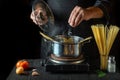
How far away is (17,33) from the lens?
117 inches

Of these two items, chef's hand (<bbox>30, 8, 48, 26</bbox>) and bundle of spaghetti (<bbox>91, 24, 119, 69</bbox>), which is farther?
chef's hand (<bbox>30, 8, 48, 26</bbox>)

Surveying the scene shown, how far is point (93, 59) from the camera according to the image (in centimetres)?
160

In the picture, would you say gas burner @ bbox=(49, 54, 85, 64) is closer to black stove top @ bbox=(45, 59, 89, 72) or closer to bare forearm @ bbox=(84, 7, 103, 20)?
black stove top @ bbox=(45, 59, 89, 72)

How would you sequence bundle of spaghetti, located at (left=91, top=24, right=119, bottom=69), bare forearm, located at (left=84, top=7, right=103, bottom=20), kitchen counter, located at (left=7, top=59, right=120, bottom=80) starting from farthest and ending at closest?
bare forearm, located at (left=84, top=7, right=103, bottom=20)
bundle of spaghetti, located at (left=91, top=24, right=119, bottom=69)
kitchen counter, located at (left=7, top=59, right=120, bottom=80)

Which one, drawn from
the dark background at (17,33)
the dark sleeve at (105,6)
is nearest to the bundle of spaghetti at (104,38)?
the dark sleeve at (105,6)

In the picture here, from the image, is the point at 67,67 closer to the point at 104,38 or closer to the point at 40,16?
the point at 104,38

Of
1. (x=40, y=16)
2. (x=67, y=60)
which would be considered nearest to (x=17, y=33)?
(x=40, y=16)

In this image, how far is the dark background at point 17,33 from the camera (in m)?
2.87

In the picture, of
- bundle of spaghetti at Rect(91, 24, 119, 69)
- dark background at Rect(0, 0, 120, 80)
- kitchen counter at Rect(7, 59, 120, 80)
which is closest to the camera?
kitchen counter at Rect(7, 59, 120, 80)

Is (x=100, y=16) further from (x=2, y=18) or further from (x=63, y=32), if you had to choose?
(x=2, y=18)

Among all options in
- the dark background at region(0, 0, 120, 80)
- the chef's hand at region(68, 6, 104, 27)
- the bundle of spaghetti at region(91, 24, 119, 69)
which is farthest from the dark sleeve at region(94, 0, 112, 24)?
the dark background at region(0, 0, 120, 80)

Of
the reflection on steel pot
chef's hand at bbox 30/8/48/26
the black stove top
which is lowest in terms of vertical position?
the black stove top

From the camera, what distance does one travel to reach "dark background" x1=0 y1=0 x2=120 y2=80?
2873 mm

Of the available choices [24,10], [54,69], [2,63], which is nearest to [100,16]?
[54,69]
